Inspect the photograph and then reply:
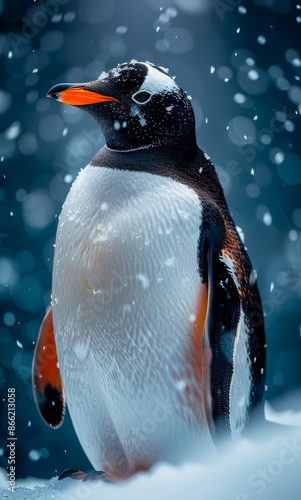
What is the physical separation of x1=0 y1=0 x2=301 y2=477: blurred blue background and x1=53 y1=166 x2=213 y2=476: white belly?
128 mm

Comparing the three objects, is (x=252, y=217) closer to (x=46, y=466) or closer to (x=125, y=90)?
(x=125, y=90)

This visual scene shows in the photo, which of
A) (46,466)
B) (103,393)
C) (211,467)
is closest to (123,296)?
(103,393)

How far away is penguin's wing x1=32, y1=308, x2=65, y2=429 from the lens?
0.78 meters

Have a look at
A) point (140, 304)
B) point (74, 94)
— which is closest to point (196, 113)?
point (74, 94)

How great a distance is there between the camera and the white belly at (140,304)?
0.63 meters

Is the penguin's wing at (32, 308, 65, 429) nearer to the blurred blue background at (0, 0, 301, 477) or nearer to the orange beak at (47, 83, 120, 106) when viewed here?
the blurred blue background at (0, 0, 301, 477)

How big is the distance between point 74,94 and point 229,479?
21.1 inches

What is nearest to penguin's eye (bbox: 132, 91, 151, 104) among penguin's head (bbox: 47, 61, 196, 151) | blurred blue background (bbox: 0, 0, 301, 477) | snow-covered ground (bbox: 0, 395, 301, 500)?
penguin's head (bbox: 47, 61, 196, 151)

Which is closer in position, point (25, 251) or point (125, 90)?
point (125, 90)

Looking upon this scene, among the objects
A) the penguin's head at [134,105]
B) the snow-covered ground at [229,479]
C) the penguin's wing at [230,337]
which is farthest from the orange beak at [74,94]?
the snow-covered ground at [229,479]

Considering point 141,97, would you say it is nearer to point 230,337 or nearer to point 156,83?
point 156,83

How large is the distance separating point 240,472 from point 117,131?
0.48m

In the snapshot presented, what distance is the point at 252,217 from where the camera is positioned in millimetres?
734

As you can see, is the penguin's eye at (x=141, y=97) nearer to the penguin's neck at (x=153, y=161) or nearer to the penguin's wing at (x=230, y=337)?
the penguin's neck at (x=153, y=161)
